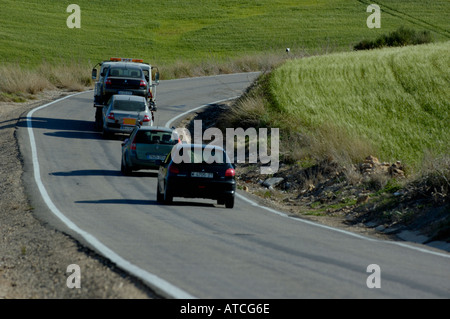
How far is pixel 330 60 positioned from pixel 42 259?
3214 centimetres

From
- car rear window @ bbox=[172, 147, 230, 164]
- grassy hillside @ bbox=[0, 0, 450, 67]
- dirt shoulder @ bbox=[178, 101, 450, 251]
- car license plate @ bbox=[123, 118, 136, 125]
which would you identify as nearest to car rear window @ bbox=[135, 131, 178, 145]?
dirt shoulder @ bbox=[178, 101, 450, 251]

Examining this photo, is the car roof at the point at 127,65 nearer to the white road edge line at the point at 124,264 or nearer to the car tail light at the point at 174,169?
the white road edge line at the point at 124,264

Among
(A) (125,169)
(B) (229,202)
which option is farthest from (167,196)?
(A) (125,169)

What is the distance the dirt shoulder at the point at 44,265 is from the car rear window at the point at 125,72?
52.3ft

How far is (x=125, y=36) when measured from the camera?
79.9 m

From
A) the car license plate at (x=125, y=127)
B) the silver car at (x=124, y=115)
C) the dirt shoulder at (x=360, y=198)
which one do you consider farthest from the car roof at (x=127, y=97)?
the dirt shoulder at (x=360, y=198)

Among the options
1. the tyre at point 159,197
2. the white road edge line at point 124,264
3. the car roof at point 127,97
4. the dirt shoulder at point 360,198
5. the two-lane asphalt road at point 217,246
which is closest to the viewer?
the white road edge line at point 124,264

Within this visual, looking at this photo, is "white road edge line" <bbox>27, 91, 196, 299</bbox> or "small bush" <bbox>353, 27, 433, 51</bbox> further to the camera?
"small bush" <bbox>353, 27, 433, 51</bbox>

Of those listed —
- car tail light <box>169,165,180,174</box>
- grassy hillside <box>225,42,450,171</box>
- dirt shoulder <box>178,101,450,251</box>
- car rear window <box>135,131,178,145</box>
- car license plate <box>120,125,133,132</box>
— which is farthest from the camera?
car license plate <box>120,125,133,132</box>

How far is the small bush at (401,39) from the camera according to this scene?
65812mm

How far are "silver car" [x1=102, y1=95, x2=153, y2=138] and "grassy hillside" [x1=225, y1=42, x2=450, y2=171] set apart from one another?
3791mm

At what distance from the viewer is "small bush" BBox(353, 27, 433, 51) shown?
6581 centimetres

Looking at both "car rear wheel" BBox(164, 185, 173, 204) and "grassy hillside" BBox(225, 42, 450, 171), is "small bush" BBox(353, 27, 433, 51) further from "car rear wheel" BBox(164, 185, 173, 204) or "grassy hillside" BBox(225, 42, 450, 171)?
"car rear wheel" BBox(164, 185, 173, 204)
